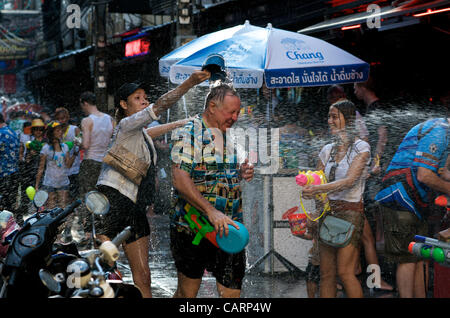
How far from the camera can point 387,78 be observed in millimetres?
10836

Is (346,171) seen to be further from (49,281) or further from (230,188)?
(49,281)

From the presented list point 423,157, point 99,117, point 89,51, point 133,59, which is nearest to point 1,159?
point 99,117

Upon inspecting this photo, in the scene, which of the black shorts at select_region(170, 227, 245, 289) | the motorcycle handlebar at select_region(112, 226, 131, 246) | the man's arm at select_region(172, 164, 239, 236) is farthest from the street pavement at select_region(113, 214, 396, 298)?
the motorcycle handlebar at select_region(112, 226, 131, 246)

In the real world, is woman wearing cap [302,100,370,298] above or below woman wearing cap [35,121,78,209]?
above

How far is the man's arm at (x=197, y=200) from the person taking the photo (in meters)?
3.72

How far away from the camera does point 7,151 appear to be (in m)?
9.76

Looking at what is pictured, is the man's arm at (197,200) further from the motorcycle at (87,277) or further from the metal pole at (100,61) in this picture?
the metal pole at (100,61)

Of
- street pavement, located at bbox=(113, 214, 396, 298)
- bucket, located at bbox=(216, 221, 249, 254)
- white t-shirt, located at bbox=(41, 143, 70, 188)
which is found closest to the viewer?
bucket, located at bbox=(216, 221, 249, 254)

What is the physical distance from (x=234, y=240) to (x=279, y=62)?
3.82 meters

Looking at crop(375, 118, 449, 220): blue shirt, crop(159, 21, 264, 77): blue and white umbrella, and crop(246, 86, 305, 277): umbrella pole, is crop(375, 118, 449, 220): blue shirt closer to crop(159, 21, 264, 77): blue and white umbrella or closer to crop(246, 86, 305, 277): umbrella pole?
crop(246, 86, 305, 277): umbrella pole

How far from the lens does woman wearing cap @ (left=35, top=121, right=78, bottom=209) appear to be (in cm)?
916

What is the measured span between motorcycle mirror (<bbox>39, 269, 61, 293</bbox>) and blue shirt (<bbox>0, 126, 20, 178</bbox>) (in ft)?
23.7

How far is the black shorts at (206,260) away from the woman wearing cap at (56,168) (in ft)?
17.8

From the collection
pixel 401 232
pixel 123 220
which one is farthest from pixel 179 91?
pixel 401 232
